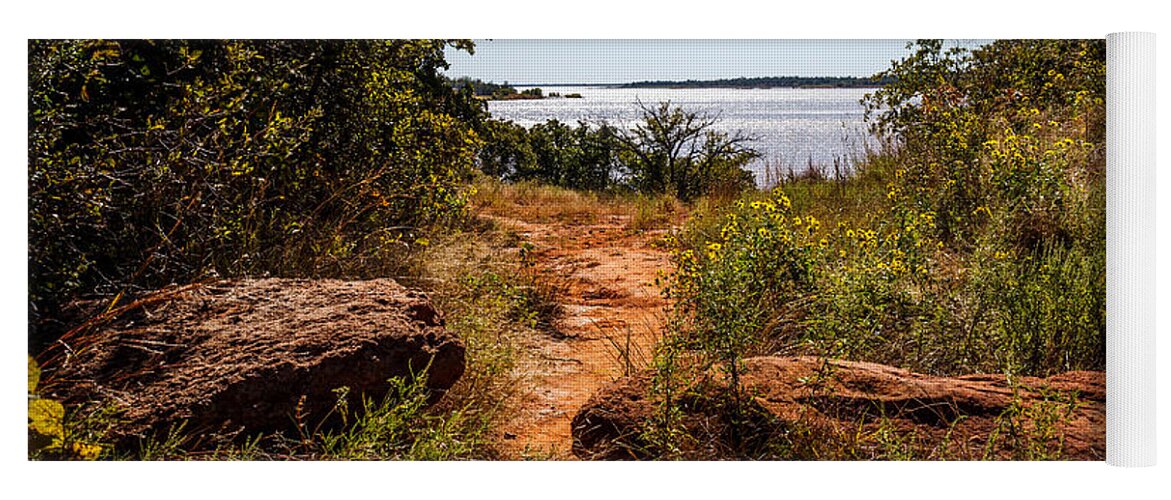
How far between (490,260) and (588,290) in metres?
0.55

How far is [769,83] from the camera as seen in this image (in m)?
4.60

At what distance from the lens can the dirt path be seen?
4.67 m

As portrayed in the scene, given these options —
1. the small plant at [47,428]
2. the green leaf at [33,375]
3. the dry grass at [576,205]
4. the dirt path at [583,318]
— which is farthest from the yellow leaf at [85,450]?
the dry grass at [576,205]

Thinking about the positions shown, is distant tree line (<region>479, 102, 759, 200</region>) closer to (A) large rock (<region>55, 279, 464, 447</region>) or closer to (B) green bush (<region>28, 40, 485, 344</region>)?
(B) green bush (<region>28, 40, 485, 344</region>)

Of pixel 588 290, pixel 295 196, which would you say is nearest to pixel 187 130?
pixel 295 196

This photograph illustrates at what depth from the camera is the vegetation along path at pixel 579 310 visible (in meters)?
4.68

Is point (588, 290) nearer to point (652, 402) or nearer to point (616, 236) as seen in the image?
point (616, 236)

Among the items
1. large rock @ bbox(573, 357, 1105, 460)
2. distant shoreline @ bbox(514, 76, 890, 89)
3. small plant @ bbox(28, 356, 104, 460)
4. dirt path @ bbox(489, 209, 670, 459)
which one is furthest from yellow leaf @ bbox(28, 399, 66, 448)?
distant shoreline @ bbox(514, 76, 890, 89)

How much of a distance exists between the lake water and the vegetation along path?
0.57m

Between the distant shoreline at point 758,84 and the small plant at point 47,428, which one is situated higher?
the distant shoreline at point 758,84

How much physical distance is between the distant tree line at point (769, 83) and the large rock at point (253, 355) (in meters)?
1.34

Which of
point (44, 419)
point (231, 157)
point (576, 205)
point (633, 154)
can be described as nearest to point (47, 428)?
point (44, 419)

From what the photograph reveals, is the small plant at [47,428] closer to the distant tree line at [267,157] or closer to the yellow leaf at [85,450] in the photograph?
the yellow leaf at [85,450]

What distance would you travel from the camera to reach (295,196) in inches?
204
